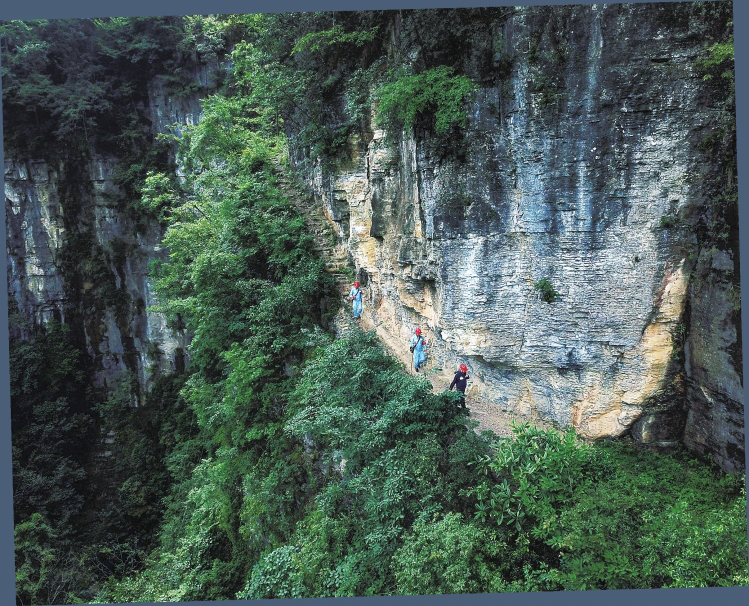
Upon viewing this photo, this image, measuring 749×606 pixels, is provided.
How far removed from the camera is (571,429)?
6895 millimetres

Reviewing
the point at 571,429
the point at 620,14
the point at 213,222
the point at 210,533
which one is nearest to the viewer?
the point at 620,14

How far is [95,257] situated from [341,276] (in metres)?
11.4

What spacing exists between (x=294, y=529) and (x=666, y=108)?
812cm

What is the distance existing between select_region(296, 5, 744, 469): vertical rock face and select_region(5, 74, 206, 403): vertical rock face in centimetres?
1201

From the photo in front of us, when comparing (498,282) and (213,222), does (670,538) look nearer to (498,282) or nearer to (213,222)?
(498,282)

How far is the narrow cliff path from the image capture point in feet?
25.4

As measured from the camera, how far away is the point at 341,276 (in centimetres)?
1044

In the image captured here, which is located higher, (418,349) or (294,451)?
(418,349)

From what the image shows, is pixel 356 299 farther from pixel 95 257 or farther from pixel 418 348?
pixel 95 257

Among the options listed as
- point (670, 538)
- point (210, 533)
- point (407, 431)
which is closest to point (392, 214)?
point (407, 431)

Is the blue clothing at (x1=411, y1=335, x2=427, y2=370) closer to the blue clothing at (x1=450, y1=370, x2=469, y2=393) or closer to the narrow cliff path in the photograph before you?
the narrow cliff path

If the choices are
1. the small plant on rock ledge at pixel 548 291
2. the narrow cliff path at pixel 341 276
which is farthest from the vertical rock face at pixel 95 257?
the small plant on rock ledge at pixel 548 291

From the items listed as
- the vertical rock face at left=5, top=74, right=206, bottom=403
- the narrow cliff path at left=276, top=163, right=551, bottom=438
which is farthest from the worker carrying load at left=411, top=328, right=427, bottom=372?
the vertical rock face at left=5, top=74, right=206, bottom=403

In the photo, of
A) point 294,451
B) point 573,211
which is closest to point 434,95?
point 573,211
